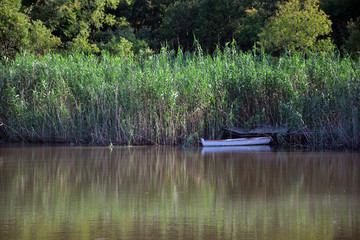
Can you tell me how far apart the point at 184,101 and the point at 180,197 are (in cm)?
644

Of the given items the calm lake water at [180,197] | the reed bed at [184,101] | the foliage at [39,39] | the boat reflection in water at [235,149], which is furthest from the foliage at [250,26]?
the calm lake water at [180,197]

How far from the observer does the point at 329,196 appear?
6016 mm

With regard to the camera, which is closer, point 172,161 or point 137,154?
point 172,161

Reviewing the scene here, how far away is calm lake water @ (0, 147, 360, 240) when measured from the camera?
4465mm

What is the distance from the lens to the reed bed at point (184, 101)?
11.6 metres

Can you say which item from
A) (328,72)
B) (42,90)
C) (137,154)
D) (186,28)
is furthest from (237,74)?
(186,28)

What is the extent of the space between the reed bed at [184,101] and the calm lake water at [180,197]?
6.50 feet

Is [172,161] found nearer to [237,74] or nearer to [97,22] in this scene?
[237,74]

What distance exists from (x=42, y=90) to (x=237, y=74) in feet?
15.1

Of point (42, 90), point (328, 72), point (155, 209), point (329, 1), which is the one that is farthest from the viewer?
point (329, 1)

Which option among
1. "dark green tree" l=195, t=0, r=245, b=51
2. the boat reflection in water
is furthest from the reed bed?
"dark green tree" l=195, t=0, r=245, b=51

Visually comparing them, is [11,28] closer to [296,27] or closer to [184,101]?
[184,101]

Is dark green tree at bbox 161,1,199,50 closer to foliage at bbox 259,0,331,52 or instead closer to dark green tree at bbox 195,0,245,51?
dark green tree at bbox 195,0,245,51

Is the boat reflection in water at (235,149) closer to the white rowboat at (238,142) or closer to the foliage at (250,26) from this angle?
the white rowboat at (238,142)
